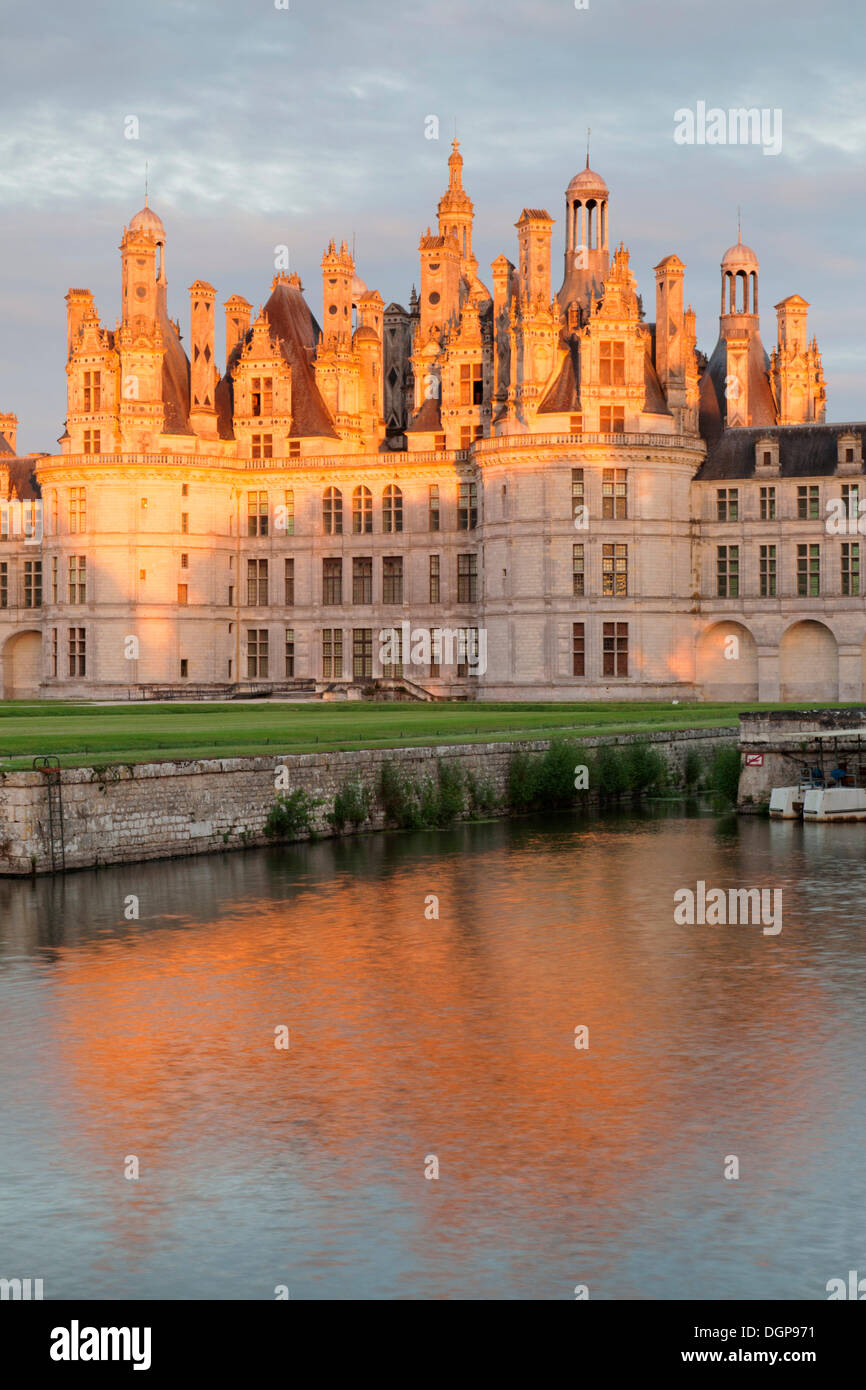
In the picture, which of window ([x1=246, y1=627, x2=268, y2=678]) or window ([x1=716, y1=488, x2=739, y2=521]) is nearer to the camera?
window ([x1=716, y1=488, x2=739, y2=521])

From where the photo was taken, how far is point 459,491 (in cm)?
7588

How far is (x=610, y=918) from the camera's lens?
971 inches

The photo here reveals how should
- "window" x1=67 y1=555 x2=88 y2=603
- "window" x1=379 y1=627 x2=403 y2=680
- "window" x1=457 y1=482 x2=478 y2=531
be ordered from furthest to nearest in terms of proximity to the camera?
"window" x1=67 y1=555 x2=88 y2=603 → "window" x1=379 y1=627 x2=403 y2=680 → "window" x1=457 y1=482 x2=478 y2=531

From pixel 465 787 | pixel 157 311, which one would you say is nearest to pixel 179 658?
pixel 157 311

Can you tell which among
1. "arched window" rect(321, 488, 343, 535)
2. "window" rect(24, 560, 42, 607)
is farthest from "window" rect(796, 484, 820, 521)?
"window" rect(24, 560, 42, 607)

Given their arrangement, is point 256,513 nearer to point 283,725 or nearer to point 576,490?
point 576,490

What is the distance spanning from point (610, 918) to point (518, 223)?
52.2 meters

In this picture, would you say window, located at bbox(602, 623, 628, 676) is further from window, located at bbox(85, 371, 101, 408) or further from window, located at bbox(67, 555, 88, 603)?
window, located at bbox(85, 371, 101, 408)

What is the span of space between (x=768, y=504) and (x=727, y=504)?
1.81 meters

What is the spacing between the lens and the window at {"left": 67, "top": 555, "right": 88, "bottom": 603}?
3059 inches

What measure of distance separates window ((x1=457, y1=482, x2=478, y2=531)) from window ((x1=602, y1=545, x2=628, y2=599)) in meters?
7.50

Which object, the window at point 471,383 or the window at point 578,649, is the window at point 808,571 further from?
the window at point 471,383

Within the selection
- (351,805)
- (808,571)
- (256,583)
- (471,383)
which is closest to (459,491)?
(471,383)

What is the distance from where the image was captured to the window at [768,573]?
71500 millimetres
